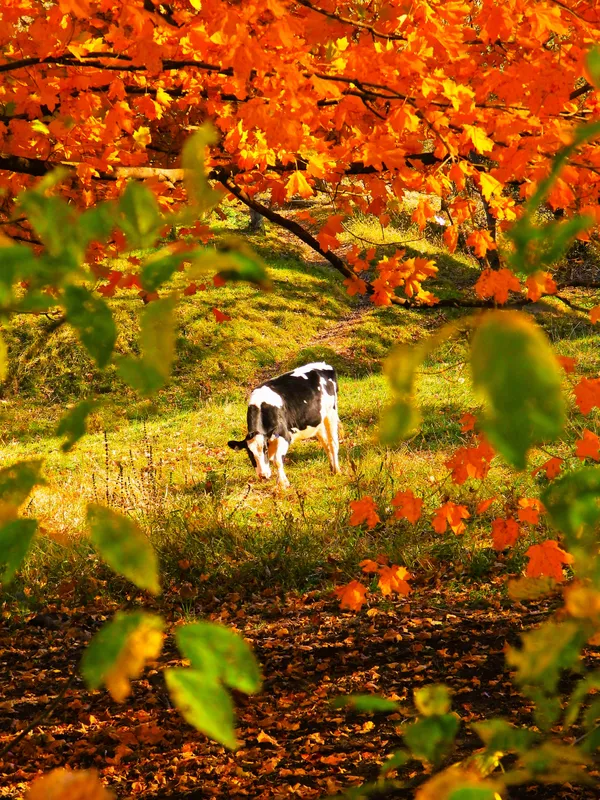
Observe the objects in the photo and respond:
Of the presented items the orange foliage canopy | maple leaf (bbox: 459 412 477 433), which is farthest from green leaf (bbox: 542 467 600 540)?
maple leaf (bbox: 459 412 477 433)

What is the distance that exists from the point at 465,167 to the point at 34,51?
81.8 inches

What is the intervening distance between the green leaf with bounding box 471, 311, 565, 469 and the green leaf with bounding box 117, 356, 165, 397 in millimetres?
275

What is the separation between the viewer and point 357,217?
22672mm

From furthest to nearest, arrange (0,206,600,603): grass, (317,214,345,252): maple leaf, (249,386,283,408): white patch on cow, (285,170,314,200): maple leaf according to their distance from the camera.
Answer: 1. (249,386,283,408): white patch on cow
2. (0,206,600,603): grass
3. (317,214,345,252): maple leaf
4. (285,170,314,200): maple leaf

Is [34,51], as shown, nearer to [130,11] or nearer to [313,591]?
[130,11]

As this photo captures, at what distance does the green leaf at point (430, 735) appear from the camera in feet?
2.73

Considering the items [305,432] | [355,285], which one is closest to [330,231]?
[355,285]

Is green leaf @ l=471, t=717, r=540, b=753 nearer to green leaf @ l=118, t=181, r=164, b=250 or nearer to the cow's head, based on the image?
green leaf @ l=118, t=181, r=164, b=250

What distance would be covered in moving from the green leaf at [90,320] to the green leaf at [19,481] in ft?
0.49

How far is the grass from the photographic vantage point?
6.01 meters

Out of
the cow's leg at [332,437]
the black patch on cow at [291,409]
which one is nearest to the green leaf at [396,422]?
the black patch on cow at [291,409]

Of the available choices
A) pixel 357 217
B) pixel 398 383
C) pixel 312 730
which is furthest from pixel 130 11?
pixel 357 217

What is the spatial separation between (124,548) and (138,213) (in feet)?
0.96

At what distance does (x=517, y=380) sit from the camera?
47 centimetres
